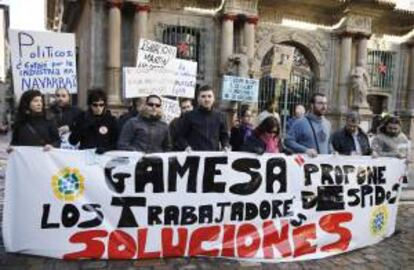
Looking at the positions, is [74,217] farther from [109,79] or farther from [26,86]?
[109,79]

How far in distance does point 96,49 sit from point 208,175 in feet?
47.6

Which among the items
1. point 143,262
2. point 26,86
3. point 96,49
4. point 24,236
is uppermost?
point 96,49

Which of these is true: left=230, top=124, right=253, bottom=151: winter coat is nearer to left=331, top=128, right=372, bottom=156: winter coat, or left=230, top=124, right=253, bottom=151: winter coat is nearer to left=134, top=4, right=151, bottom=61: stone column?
left=331, top=128, right=372, bottom=156: winter coat

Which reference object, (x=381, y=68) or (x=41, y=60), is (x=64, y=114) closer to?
(x=41, y=60)

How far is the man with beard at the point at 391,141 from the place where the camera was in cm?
671

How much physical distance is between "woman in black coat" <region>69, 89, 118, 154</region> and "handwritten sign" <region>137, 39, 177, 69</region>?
2.78m

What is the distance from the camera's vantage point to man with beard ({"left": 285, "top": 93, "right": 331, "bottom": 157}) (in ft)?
18.8

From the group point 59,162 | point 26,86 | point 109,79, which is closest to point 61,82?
point 26,86

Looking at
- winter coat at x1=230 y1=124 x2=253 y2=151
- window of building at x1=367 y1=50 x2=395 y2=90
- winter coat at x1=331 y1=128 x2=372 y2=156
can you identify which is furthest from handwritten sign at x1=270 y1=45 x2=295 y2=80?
window of building at x1=367 y1=50 x2=395 y2=90

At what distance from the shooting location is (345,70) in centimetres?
2155

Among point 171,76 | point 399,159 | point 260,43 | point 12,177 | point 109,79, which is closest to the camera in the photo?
point 12,177

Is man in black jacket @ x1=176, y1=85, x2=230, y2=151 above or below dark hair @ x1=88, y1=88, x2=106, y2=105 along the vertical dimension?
below

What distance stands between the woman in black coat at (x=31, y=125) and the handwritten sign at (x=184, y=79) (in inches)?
147

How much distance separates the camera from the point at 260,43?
66.8ft
